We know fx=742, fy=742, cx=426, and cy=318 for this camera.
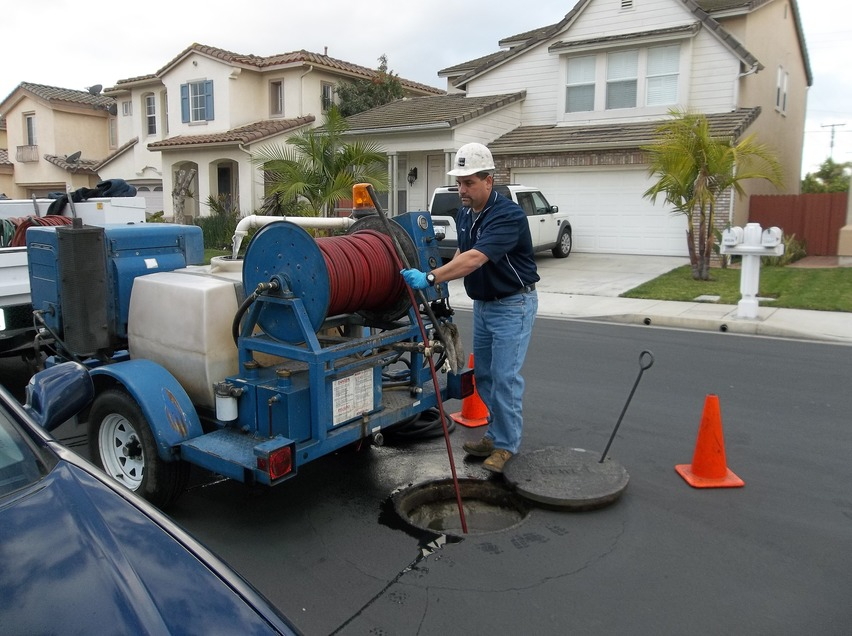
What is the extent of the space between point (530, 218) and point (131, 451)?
13873 millimetres

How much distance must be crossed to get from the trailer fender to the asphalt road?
557 millimetres

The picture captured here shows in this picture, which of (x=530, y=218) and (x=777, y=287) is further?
(x=530, y=218)

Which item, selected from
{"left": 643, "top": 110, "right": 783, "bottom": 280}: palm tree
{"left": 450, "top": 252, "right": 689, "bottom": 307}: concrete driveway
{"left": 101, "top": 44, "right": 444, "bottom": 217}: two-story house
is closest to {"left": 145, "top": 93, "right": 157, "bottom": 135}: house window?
{"left": 101, "top": 44, "right": 444, "bottom": 217}: two-story house

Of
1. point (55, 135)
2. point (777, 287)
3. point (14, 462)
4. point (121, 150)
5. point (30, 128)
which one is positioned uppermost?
point (30, 128)

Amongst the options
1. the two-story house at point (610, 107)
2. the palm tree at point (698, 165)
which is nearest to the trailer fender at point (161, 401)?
the palm tree at point (698, 165)

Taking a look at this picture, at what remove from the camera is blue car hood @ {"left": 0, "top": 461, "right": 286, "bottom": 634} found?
187cm

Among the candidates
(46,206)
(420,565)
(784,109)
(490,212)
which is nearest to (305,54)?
(784,109)

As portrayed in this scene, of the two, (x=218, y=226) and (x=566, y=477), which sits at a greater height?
(x=218, y=226)

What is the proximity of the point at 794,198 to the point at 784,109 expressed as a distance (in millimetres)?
6164

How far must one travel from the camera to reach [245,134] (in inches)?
1022

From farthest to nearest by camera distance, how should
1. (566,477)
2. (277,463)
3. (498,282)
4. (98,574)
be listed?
(498,282) → (566,477) → (277,463) → (98,574)

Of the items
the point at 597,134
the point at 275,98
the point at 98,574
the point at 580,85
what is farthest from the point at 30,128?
the point at 98,574

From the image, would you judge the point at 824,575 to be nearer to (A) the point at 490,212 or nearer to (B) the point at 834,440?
(B) the point at 834,440

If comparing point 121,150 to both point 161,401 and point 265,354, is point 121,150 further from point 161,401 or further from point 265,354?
point 161,401
